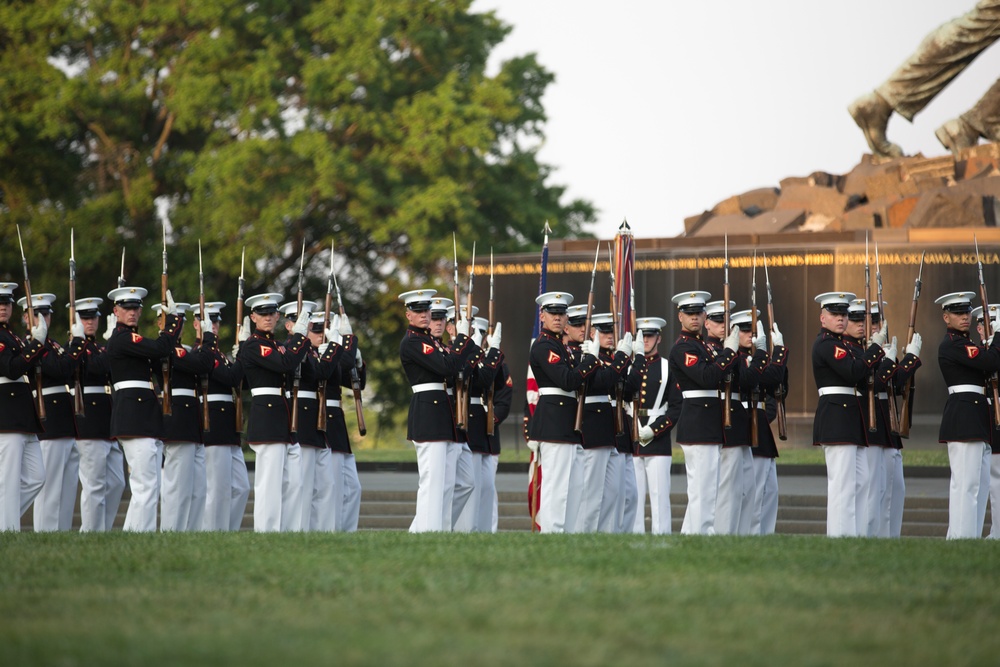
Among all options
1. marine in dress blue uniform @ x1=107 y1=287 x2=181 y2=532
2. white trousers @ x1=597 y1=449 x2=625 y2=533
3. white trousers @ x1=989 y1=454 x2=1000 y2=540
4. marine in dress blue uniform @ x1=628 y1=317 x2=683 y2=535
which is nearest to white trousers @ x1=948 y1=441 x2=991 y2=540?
white trousers @ x1=989 y1=454 x2=1000 y2=540

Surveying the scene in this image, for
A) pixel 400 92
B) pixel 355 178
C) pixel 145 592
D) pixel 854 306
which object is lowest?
pixel 145 592

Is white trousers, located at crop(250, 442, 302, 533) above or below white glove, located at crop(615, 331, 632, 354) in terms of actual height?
below

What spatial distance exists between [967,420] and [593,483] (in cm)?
275

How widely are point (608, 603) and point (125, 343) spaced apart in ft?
19.3

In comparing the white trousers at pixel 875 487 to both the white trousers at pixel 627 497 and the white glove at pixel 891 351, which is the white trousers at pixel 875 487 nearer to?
the white glove at pixel 891 351

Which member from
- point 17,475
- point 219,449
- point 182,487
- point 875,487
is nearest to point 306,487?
point 219,449

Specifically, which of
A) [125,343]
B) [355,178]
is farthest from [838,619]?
[355,178]

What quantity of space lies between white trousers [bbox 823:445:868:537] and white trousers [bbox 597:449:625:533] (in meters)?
1.55

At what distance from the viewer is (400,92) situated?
28.2m

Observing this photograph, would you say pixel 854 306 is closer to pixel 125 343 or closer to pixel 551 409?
pixel 551 409

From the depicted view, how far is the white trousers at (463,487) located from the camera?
11.8 m

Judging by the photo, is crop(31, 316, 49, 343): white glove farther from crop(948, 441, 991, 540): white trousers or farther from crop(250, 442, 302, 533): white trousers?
crop(948, 441, 991, 540): white trousers

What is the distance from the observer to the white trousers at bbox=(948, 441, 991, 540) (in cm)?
1111

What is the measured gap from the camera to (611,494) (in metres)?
11.6
